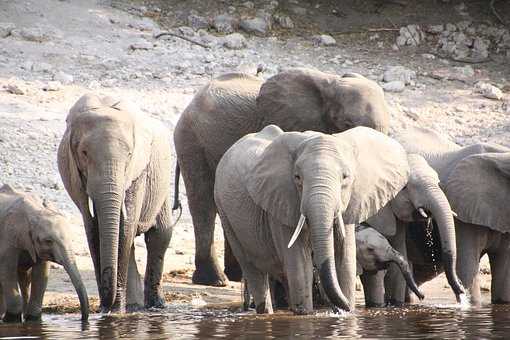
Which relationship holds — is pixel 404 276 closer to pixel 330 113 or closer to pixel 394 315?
pixel 394 315

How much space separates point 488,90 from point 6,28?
5823mm

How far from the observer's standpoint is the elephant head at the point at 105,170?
10680 millimetres

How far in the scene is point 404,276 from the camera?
38.3 ft

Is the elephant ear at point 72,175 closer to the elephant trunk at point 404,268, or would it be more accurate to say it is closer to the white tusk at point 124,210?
the white tusk at point 124,210

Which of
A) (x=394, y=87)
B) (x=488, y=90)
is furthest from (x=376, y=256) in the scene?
(x=488, y=90)

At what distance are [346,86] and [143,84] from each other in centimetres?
578

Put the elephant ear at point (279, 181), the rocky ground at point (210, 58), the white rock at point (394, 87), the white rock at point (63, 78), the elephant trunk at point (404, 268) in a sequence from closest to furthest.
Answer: the elephant ear at point (279, 181), the elephant trunk at point (404, 268), the rocky ground at point (210, 58), the white rock at point (63, 78), the white rock at point (394, 87)

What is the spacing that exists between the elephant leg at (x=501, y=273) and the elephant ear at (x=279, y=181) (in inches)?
101

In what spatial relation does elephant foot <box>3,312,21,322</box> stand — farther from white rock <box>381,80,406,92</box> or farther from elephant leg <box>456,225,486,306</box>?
white rock <box>381,80,406,92</box>

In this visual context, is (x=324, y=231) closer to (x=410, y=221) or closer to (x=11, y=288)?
(x=11, y=288)

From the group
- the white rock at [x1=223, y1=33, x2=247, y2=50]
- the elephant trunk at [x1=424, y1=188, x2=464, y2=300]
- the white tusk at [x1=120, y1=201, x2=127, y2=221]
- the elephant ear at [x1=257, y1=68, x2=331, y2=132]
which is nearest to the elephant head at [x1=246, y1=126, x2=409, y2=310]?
the elephant trunk at [x1=424, y1=188, x2=464, y2=300]

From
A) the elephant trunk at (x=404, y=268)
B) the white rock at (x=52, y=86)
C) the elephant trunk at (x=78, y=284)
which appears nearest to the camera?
the elephant trunk at (x=78, y=284)

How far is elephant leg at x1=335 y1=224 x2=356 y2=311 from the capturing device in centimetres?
1027

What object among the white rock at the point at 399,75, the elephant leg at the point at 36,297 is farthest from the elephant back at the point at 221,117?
the white rock at the point at 399,75
